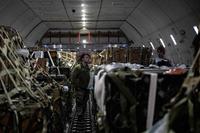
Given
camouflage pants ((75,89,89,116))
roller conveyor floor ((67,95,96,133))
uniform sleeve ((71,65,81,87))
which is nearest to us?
roller conveyor floor ((67,95,96,133))

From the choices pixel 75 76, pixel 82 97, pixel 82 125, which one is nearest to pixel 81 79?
pixel 75 76

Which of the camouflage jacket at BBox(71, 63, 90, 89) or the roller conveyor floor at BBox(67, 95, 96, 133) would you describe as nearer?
the roller conveyor floor at BBox(67, 95, 96, 133)

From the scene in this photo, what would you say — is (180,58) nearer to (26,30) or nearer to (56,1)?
(56,1)

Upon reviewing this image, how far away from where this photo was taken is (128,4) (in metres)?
22.2

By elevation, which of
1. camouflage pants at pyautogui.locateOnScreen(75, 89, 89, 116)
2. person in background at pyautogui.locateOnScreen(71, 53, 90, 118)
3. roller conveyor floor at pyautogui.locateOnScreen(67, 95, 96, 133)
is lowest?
roller conveyor floor at pyautogui.locateOnScreen(67, 95, 96, 133)

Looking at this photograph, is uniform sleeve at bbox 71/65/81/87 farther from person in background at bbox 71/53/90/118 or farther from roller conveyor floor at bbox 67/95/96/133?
roller conveyor floor at bbox 67/95/96/133

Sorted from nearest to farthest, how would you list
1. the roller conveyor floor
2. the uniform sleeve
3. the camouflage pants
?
the roller conveyor floor → the uniform sleeve → the camouflage pants

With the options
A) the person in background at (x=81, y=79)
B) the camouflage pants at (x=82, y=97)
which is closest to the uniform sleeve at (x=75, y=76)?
the person in background at (x=81, y=79)

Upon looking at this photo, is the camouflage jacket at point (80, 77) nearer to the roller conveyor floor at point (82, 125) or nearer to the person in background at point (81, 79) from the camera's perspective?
the person in background at point (81, 79)

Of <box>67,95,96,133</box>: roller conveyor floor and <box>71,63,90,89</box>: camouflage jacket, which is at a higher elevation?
<box>71,63,90,89</box>: camouflage jacket

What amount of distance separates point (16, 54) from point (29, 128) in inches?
88.7

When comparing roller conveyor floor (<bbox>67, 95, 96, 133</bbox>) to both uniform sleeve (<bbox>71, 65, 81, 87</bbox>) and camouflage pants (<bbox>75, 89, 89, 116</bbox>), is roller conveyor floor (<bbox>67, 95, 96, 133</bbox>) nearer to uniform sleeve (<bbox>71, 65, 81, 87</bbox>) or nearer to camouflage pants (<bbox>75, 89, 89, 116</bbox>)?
camouflage pants (<bbox>75, 89, 89, 116</bbox>)

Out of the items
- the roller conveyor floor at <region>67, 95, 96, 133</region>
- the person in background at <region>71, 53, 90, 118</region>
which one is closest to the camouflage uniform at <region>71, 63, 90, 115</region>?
the person in background at <region>71, 53, 90, 118</region>

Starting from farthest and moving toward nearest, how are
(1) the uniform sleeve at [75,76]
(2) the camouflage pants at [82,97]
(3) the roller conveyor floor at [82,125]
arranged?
1. (2) the camouflage pants at [82,97]
2. (1) the uniform sleeve at [75,76]
3. (3) the roller conveyor floor at [82,125]
